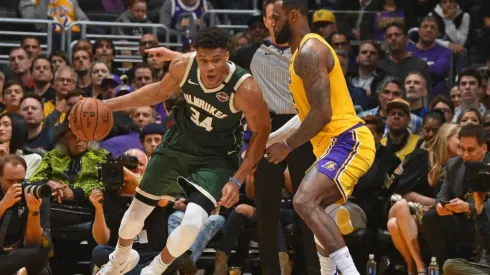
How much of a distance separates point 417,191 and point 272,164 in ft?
8.13

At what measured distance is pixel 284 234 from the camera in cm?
902

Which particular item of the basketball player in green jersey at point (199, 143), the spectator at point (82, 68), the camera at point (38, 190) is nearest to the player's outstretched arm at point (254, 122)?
the basketball player in green jersey at point (199, 143)

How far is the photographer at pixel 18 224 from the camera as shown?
8344 mm

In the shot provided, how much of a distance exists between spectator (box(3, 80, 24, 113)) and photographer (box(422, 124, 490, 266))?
4.97m

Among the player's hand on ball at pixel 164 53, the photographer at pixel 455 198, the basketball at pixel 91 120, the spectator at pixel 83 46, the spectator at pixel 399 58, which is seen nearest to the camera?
the basketball at pixel 91 120

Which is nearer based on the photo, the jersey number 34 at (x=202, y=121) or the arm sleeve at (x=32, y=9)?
the jersey number 34 at (x=202, y=121)

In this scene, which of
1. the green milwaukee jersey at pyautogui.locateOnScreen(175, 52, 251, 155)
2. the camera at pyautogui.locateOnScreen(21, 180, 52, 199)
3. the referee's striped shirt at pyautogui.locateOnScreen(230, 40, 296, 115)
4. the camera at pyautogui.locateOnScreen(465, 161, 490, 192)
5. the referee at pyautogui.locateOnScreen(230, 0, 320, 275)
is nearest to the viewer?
the green milwaukee jersey at pyautogui.locateOnScreen(175, 52, 251, 155)

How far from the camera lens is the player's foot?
8.58 meters

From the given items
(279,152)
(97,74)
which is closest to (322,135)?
(279,152)

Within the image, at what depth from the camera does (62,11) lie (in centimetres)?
1388

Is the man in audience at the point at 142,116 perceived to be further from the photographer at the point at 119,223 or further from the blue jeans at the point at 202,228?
the blue jeans at the point at 202,228

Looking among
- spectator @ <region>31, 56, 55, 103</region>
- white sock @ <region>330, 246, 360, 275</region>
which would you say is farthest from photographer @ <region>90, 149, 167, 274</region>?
spectator @ <region>31, 56, 55, 103</region>

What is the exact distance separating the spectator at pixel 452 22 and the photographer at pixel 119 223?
5282 mm

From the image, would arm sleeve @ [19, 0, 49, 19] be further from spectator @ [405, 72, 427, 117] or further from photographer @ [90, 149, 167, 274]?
spectator @ [405, 72, 427, 117]
